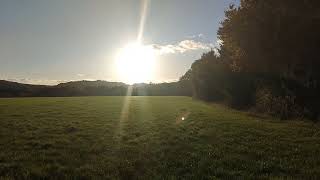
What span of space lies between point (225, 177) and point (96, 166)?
16.5 ft

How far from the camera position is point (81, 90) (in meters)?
146

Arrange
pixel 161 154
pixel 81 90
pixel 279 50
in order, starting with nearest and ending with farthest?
pixel 161 154
pixel 279 50
pixel 81 90

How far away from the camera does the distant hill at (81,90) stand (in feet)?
443

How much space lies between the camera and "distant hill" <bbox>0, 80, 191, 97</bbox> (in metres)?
135

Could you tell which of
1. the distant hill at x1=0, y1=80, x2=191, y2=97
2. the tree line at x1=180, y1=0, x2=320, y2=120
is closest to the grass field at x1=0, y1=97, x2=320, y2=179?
the tree line at x1=180, y1=0, x2=320, y2=120

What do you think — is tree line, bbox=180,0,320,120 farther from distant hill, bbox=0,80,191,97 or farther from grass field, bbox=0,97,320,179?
distant hill, bbox=0,80,191,97

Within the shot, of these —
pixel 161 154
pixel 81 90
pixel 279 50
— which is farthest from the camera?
pixel 81 90

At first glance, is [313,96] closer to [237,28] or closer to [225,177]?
[237,28]

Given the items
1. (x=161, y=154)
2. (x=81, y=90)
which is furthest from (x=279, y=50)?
(x=81, y=90)

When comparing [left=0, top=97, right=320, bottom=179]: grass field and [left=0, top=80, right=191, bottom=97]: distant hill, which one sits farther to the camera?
[left=0, top=80, right=191, bottom=97]: distant hill

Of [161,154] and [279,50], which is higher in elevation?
[279,50]

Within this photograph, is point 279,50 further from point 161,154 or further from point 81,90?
point 81,90

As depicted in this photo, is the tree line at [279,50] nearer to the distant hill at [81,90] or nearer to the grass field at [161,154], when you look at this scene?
the grass field at [161,154]

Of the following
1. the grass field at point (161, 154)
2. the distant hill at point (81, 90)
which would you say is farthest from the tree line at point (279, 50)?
the distant hill at point (81, 90)
